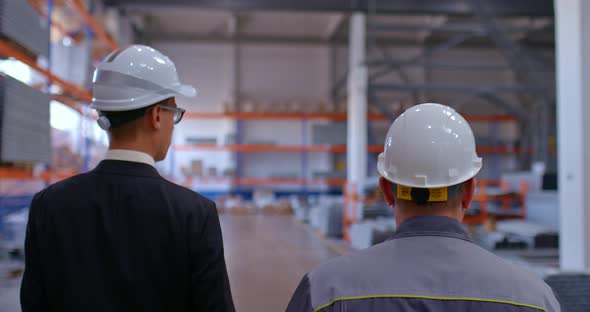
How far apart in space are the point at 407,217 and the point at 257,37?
17823 millimetres

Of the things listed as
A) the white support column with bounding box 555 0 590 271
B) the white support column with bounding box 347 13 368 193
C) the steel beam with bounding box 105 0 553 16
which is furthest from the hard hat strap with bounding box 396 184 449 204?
the steel beam with bounding box 105 0 553 16

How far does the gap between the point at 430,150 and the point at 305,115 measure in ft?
52.1

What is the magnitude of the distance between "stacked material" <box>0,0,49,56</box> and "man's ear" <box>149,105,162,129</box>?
16.5 ft

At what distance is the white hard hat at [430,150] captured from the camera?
134 centimetres

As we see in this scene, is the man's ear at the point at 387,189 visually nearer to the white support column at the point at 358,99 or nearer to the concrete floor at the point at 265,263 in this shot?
the concrete floor at the point at 265,263

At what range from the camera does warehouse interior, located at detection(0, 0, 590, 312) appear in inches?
232

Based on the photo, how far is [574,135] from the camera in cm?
581

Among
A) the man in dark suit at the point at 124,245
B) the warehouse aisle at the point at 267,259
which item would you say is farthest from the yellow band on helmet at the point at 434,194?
the warehouse aisle at the point at 267,259

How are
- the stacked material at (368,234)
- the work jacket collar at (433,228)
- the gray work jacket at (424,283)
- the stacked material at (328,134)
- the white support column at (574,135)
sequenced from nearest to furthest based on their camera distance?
the gray work jacket at (424,283), the work jacket collar at (433,228), the white support column at (574,135), the stacked material at (368,234), the stacked material at (328,134)

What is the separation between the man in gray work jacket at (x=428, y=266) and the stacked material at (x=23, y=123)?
5.48 m

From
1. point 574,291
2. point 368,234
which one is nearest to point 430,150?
point 574,291

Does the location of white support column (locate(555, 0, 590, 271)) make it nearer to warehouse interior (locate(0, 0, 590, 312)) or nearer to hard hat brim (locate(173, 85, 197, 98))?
warehouse interior (locate(0, 0, 590, 312))

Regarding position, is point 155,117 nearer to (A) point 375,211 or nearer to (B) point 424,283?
(B) point 424,283

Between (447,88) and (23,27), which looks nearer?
(23,27)
